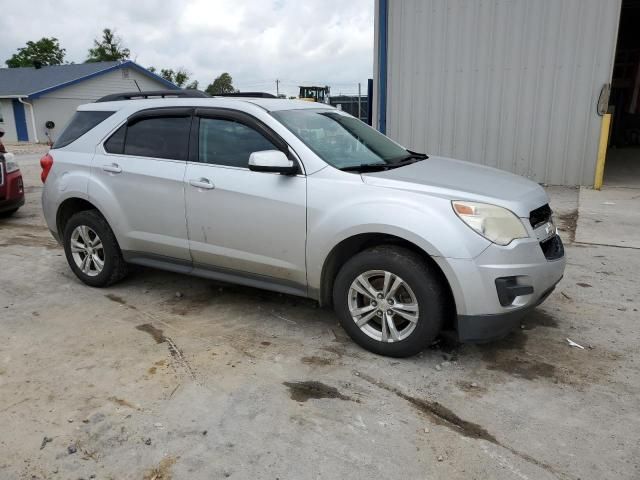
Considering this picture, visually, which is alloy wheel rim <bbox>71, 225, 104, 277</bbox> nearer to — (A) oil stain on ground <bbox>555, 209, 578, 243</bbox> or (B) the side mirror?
(B) the side mirror

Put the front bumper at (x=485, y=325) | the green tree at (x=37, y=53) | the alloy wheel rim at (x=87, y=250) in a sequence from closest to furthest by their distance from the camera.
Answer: the front bumper at (x=485, y=325) < the alloy wheel rim at (x=87, y=250) < the green tree at (x=37, y=53)

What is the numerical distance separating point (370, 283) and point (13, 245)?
5.37m

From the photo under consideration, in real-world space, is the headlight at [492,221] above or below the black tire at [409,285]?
above

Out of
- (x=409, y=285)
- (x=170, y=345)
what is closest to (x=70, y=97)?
(x=170, y=345)

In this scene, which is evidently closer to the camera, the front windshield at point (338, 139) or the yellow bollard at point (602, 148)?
the front windshield at point (338, 139)

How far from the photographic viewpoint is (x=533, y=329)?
4098mm

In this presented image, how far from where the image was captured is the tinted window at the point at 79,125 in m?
4.90

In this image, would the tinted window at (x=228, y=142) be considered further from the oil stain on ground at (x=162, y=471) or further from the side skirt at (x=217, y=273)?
the oil stain on ground at (x=162, y=471)

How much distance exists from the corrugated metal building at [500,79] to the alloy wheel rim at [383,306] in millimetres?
8626

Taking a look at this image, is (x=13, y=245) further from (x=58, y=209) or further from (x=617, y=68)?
(x=617, y=68)

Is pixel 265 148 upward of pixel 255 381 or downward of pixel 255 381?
upward

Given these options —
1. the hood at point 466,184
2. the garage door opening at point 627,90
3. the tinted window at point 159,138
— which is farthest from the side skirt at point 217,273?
the garage door opening at point 627,90

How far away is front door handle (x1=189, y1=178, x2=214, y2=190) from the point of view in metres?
4.09

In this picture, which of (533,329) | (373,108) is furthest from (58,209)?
(373,108)
